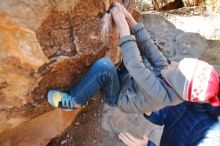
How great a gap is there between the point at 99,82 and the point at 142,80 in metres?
0.34

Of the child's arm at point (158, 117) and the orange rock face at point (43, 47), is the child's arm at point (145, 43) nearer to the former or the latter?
the orange rock face at point (43, 47)

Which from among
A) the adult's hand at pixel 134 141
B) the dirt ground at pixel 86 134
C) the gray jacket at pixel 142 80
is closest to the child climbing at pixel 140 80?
the gray jacket at pixel 142 80

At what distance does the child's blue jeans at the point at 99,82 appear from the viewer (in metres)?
2.34

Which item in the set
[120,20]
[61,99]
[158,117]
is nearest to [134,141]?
[158,117]

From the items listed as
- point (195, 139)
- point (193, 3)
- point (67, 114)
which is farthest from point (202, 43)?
point (195, 139)

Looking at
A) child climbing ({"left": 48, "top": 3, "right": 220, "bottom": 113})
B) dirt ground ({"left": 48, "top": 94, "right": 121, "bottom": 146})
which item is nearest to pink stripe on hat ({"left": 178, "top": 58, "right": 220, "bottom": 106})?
child climbing ({"left": 48, "top": 3, "right": 220, "bottom": 113})

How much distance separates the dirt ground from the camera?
10.5 feet

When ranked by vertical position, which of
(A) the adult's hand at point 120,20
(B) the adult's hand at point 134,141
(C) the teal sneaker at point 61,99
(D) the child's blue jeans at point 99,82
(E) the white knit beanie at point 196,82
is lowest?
(B) the adult's hand at point 134,141

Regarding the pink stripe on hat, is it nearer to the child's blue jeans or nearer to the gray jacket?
the gray jacket

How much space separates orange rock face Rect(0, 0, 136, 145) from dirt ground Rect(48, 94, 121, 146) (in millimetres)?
678

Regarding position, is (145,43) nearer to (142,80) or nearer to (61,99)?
(142,80)

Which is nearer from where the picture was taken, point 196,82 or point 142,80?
point 196,82

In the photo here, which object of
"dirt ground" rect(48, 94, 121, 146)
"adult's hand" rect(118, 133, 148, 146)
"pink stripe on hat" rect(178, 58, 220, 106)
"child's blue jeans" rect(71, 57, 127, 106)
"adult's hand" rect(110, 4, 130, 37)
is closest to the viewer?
"pink stripe on hat" rect(178, 58, 220, 106)

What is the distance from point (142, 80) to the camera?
6.95 ft
